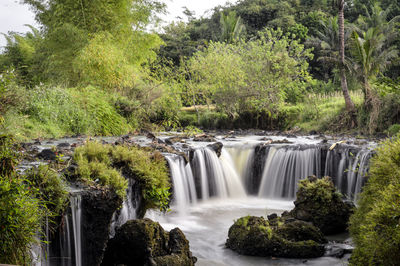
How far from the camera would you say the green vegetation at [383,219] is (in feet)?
13.2

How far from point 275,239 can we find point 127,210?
2528mm

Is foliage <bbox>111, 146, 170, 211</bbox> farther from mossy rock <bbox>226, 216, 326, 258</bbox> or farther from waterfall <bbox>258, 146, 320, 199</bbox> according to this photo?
waterfall <bbox>258, 146, 320, 199</bbox>

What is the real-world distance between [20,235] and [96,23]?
13104 millimetres

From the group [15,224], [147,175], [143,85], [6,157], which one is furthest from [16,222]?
[143,85]

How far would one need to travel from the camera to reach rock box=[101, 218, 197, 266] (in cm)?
507

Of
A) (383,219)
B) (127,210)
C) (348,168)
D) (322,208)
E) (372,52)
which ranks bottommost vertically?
(322,208)

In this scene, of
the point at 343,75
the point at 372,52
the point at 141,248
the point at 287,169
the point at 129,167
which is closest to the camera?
the point at 141,248

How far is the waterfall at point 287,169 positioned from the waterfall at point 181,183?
267 cm

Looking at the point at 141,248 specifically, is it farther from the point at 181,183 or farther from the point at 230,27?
the point at 230,27

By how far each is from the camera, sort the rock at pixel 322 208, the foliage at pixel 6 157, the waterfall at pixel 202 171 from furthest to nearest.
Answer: the waterfall at pixel 202 171, the rock at pixel 322 208, the foliage at pixel 6 157

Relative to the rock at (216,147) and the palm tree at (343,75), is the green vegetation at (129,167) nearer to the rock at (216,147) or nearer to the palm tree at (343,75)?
the rock at (216,147)

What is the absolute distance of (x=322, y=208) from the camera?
7.46m

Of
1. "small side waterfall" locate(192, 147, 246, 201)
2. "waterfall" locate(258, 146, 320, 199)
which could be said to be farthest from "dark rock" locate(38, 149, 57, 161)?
"waterfall" locate(258, 146, 320, 199)

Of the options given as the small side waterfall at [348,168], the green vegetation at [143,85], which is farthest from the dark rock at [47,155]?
the small side waterfall at [348,168]
